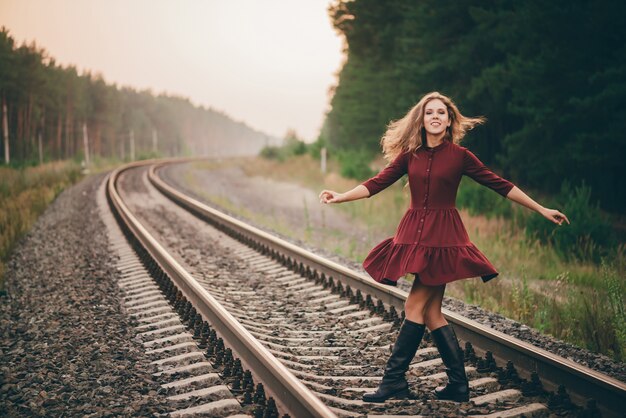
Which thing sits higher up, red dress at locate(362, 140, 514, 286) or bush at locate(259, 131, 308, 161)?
bush at locate(259, 131, 308, 161)

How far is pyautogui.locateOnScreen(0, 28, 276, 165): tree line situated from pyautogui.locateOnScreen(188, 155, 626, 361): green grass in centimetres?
896

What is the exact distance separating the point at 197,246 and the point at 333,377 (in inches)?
220

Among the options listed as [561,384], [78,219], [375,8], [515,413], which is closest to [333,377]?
[515,413]

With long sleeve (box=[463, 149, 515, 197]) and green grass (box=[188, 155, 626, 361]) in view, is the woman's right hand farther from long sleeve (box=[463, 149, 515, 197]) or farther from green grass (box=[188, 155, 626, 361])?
green grass (box=[188, 155, 626, 361])

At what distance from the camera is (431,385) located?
3551 mm

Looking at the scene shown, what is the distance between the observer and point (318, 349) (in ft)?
14.0

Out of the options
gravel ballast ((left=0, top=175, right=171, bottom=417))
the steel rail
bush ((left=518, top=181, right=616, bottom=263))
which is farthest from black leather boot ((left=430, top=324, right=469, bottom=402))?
bush ((left=518, top=181, right=616, bottom=263))

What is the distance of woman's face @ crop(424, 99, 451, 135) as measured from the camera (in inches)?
125

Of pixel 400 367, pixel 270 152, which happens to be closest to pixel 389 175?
pixel 400 367

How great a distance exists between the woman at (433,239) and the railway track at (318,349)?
0.80 ft

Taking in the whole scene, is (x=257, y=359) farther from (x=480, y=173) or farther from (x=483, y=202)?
(x=483, y=202)

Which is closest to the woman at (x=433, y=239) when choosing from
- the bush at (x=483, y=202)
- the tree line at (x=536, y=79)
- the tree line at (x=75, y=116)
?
the bush at (x=483, y=202)

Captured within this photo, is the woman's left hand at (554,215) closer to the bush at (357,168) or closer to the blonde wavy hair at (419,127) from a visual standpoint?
the blonde wavy hair at (419,127)

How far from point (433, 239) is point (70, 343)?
3.28 m
